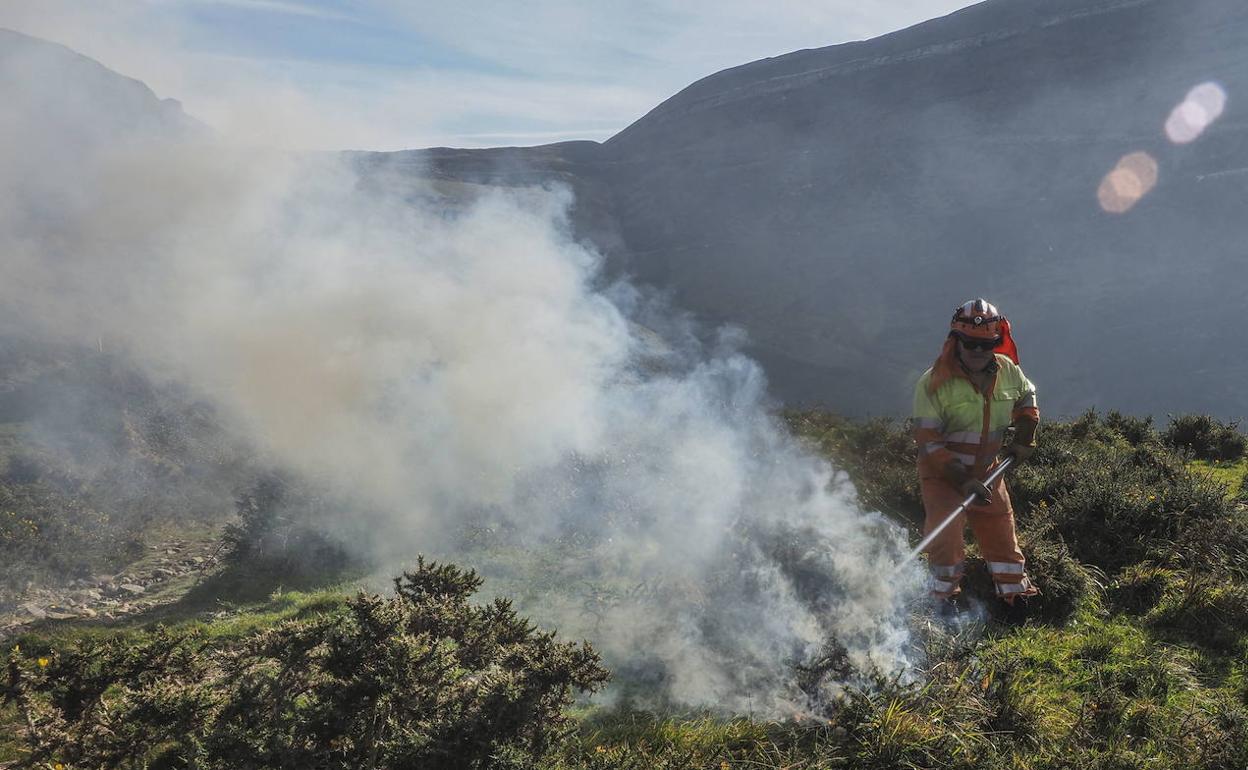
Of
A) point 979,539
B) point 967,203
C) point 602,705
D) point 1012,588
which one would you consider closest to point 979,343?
point 979,539

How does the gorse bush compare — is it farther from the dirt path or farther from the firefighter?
the dirt path

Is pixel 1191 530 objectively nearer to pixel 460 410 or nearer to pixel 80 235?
pixel 460 410

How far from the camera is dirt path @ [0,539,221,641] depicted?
7188 millimetres

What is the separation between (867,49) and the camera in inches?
2717

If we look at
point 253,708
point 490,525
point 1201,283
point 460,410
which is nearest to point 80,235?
point 460,410

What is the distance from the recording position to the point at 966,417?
4969 mm

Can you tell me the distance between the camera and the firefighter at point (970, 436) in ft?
16.0

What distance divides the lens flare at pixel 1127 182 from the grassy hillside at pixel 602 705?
161 feet

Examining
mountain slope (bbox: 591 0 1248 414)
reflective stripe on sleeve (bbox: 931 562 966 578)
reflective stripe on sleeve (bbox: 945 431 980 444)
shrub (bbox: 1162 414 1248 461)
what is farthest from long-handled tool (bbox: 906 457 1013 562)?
mountain slope (bbox: 591 0 1248 414)

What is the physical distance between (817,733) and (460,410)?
7.55 metres

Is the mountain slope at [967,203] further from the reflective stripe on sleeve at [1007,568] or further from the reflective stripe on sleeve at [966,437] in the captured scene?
the reflective stripe on sleeve at [966,437]

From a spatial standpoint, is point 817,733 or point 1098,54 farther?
point 1098,54

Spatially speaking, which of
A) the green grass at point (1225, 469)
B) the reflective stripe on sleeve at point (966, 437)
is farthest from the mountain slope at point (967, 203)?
the reflective stripe on sleeve at point (966, 437)

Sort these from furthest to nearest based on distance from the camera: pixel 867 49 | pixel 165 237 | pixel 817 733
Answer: pixel 867 49 < pixel 165 237 < pixel 817 733
